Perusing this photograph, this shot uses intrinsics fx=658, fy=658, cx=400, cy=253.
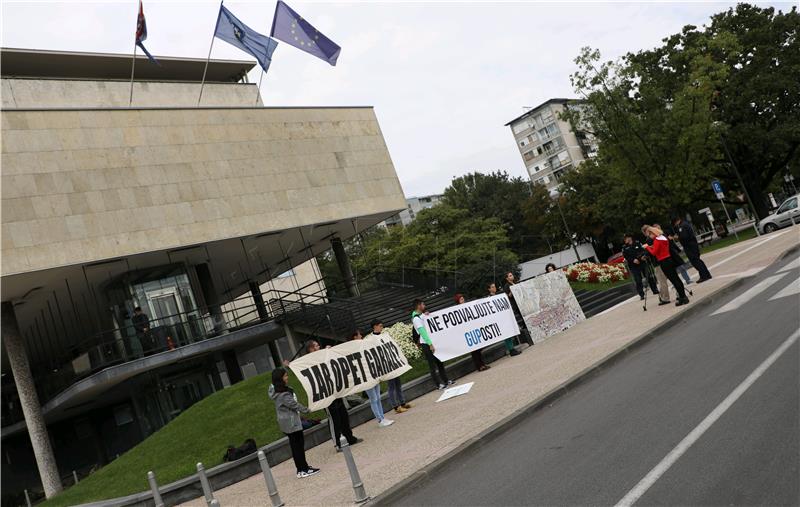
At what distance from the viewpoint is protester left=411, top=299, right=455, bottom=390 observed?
14.8 m

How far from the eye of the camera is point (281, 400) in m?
10.5

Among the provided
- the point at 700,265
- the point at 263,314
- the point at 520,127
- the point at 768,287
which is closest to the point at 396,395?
the point at 768,287

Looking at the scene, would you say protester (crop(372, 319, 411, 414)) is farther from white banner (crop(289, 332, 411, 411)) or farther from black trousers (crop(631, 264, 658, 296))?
black trousers (crop(631, 264, 658, 296))

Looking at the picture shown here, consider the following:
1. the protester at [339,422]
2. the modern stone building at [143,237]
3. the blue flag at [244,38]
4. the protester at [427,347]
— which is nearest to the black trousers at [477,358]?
the protester at [427,347]

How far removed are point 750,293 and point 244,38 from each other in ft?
70.3

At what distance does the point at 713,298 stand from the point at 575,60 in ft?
91.6

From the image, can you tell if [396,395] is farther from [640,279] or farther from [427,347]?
[640,279]

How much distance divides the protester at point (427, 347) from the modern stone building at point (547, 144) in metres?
93.5

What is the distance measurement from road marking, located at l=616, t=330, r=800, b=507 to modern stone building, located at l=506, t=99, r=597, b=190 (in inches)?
3923

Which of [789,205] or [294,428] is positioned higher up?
[789,205]

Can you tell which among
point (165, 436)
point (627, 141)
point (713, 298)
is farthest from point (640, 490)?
point (627, 141)

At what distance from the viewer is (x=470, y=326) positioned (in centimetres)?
1659

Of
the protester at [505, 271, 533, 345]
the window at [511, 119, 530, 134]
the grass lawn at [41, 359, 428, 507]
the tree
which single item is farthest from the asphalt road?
the window at [511, 119, 530, 134]

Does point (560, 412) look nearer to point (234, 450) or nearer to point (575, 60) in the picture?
point (234, 450)
